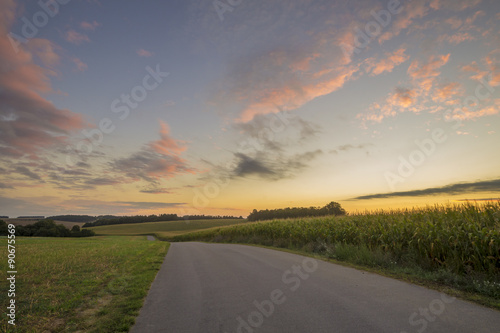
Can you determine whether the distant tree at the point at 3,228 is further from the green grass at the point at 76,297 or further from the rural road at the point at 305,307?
the rural road at the point at 305,307

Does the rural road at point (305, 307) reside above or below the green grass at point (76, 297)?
below

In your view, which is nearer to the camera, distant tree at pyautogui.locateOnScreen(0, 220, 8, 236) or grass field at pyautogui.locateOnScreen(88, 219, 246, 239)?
distant tree at pyautogui.locateOnScreen(0, 220, 8, 236)

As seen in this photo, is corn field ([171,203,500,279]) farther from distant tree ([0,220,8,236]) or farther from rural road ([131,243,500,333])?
distant tree ([0,220,8,236])

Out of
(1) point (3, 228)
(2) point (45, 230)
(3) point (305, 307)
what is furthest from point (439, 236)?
(2) point (45, 230)

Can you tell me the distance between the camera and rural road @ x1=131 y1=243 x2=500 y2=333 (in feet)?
14.6

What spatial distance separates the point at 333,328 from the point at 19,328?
574 centimetres

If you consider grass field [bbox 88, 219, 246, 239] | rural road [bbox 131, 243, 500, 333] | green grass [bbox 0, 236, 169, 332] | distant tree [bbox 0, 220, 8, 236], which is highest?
distant tree [bbox 0, 220, 8, 236]

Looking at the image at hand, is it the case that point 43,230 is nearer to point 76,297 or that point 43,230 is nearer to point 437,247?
point 76,297

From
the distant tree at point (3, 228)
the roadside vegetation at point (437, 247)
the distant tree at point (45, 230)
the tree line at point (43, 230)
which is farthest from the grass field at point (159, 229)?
the roadside vegetation at point (437, 247)

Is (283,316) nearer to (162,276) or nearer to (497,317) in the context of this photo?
A: (497,317)

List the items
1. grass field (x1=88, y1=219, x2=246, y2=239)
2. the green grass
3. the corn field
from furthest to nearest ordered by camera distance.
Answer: grass field (x1=88, y1=219, x2=246, y2=239) < the corn field < the green grass

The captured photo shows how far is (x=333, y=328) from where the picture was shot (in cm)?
429

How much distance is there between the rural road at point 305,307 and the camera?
4.46 meters

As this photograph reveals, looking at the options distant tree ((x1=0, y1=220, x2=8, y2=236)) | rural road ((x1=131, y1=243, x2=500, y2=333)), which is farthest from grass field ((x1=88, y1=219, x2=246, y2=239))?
rural road ((x1=131, y1=243, x2=500, y2=333))
